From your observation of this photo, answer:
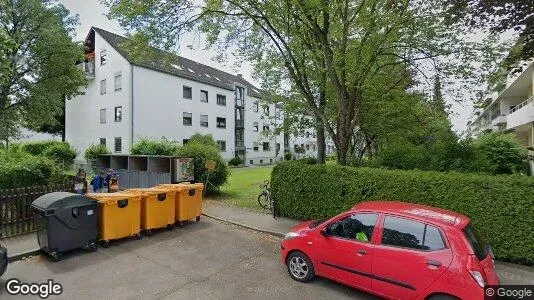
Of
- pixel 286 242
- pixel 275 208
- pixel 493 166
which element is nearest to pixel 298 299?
pixel 286 242

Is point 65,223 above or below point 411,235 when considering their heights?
below

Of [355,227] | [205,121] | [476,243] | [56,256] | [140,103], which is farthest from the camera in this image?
[205,121]

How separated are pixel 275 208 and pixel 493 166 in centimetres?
683

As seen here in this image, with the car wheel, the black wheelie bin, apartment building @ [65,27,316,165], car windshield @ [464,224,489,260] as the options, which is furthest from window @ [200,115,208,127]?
car windshield @ [464,224,489,260]

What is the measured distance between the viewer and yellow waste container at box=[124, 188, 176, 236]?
816 cm

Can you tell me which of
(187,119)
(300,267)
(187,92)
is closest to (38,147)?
(187,119)

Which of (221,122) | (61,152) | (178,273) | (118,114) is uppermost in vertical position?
(221,122)

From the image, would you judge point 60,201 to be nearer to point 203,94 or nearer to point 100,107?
point 100,107

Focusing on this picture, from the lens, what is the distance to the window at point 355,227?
4.93 m

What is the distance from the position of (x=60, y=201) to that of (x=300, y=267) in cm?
521

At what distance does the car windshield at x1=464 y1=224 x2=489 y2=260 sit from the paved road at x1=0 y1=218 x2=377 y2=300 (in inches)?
73.8

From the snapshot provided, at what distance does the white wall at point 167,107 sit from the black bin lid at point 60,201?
20.1m

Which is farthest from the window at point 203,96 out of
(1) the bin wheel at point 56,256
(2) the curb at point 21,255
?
(1) the bin wheel at point 56,256

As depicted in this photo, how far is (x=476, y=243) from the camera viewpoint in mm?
4336
